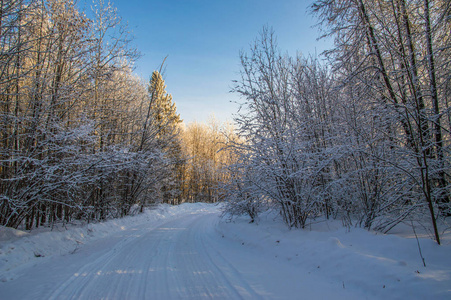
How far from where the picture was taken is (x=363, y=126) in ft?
15.3

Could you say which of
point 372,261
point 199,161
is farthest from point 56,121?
point 199,161

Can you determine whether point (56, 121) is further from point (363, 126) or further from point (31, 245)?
point (363, 126)

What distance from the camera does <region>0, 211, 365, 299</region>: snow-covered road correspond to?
2752mm

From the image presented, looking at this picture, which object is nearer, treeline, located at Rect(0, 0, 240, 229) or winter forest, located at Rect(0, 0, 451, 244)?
winter forest, located at Rect(0, 0, 451, 244)

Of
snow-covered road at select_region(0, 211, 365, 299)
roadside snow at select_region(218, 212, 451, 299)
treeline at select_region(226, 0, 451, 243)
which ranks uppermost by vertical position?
treeline at select_region(226, 0, 451, 243)

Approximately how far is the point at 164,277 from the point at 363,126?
5.03 meters

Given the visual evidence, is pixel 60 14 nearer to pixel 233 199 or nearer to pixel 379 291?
pixel 233 199

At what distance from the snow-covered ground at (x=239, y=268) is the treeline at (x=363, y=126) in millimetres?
806

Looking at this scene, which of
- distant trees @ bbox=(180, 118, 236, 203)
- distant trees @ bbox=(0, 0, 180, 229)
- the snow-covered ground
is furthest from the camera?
distant trees @ bbox=(180, 118, 236, 203)

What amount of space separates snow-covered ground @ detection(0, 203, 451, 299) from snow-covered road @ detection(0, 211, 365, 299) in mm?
14

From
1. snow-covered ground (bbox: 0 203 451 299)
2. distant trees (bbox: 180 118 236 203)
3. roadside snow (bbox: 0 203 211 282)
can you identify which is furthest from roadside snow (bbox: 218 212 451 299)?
distant trees (bbox: 180 118 236 203)

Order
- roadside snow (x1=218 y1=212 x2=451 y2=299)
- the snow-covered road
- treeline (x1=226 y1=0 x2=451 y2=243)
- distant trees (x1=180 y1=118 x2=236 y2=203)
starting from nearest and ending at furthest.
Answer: roadside snow (x1=218 y1=212 x2=451 y2=299), the snow-covered road, treeline (x1=226 y1=0 x2=451 y2=243), distant trees (x1=180 y1=118 x2=236 y2=203)

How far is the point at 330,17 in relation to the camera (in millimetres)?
5625

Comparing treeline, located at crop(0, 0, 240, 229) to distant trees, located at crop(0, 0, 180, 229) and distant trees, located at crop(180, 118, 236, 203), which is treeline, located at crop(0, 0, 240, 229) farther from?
distant trees, located at crop(180, 118, 236, 203)
